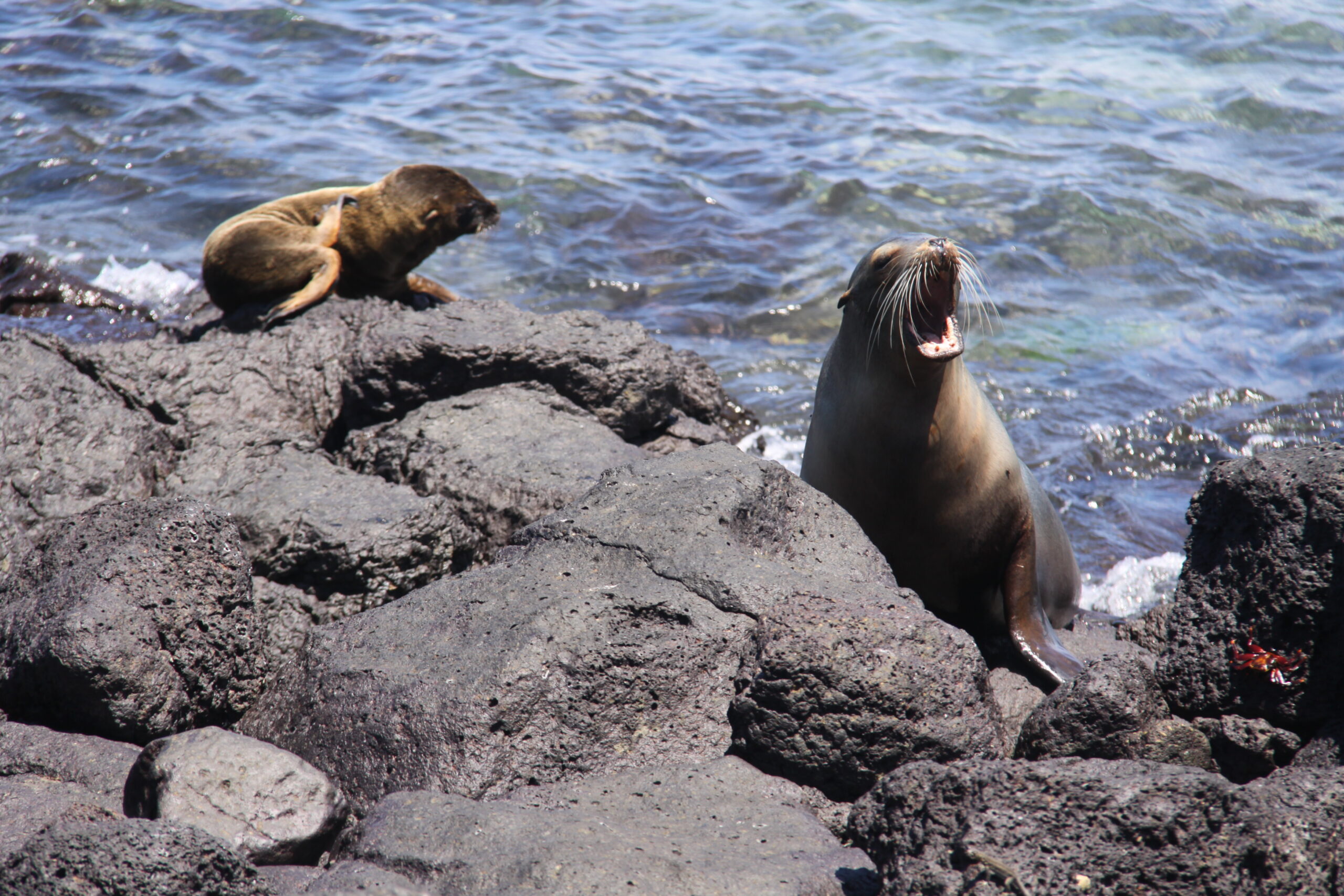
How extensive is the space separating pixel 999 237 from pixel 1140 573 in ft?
18.1

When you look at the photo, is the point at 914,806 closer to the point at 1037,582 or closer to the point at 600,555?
the point at 600,555

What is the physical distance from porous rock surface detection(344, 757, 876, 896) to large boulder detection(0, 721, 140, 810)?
2.84 ft

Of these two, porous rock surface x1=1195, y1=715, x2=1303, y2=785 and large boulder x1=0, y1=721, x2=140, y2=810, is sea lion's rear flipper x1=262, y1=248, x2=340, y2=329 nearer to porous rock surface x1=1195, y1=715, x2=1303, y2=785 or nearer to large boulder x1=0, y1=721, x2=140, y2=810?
large boulder x1=0, y1=721, x2=140, y2=810

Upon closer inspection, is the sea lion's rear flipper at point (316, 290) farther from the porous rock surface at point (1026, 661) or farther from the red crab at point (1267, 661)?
the red crab at point (1267, 661)

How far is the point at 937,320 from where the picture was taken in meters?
4.23

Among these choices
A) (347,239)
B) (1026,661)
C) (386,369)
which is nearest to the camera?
(1026,661)

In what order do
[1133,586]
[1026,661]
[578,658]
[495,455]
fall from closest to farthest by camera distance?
[578,658] < [1026,661] < [495,455] < [1133,586]

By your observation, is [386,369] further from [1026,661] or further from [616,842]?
[616,842]

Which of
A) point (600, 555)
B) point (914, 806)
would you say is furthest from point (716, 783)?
point (600, 555)

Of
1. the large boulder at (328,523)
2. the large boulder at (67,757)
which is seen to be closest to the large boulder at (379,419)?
the large boulder at (328,523)

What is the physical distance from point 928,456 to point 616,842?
7.63 feet

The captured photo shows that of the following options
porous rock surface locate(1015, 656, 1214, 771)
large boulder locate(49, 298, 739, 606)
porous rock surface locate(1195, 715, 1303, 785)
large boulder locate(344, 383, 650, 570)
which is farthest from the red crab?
large boulder locate(49, 298, 739, 606)

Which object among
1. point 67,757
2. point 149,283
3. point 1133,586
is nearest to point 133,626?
point 67,757

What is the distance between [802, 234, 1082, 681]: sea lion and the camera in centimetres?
415
